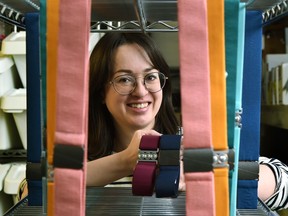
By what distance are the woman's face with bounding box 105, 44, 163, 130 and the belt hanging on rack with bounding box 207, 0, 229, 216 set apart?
0.41 metres

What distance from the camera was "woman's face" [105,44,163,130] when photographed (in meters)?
0.72

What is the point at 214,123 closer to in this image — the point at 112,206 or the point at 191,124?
the point at 191,124

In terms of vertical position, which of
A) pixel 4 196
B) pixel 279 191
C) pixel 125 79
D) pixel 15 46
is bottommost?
pixel 4 196

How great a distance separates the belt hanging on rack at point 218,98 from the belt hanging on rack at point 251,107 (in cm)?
20

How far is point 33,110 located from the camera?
19.9 inches

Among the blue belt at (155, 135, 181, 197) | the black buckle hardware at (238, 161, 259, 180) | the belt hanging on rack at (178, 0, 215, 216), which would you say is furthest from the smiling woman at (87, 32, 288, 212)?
the belt hanging on rack at (178, 0, 215, 216)

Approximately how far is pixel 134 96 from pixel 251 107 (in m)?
0.28

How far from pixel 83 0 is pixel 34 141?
29 centimetres

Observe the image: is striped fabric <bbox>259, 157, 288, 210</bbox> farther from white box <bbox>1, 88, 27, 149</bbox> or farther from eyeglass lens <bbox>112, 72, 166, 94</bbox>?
white box <bbox>1, 88, 27, 149</bbox>

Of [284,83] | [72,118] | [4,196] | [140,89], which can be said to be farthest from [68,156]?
[284,83]

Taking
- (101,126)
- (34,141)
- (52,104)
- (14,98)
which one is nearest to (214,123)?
(52,104)

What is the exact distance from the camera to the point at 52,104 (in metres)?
0.31

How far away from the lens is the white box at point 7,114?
1.08m

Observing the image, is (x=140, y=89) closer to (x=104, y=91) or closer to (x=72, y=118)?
(x=104, y=91)
